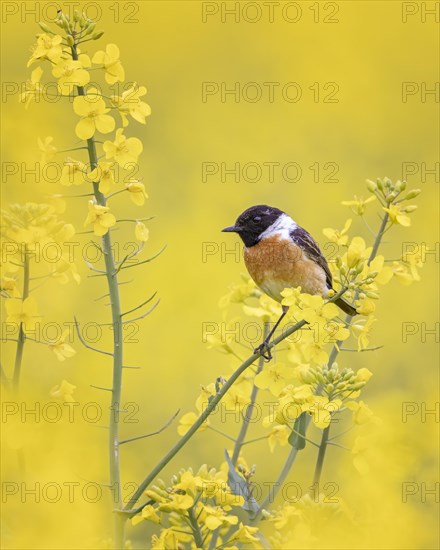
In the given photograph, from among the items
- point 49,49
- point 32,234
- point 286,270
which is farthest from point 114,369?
point 286,270

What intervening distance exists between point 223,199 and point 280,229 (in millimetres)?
3855

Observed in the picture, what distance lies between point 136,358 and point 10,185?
132cm

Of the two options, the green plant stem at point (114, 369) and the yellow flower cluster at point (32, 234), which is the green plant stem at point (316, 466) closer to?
the green plant stem at point (114, 369)

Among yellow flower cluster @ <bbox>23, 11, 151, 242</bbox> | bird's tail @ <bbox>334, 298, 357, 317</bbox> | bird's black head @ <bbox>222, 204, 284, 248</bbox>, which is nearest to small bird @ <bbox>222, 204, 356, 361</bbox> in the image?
bird's black head @ <bbox>222, 204, 284, 248</bbox>

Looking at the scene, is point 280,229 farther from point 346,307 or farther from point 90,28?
point 90,28

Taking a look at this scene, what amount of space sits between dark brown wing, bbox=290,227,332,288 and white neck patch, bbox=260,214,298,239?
0.03 m

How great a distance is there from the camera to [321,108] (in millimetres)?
9547

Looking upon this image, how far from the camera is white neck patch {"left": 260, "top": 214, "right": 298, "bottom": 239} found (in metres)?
4.04

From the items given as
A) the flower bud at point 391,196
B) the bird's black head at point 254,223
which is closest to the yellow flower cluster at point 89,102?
the flower bud at point 391,196

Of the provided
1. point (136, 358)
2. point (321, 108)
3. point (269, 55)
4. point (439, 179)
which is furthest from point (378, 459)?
point (269, 55)

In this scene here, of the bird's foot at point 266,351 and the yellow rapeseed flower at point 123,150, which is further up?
the yellow rapeseed flower at point 123,150

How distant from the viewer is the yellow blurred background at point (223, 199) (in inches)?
126

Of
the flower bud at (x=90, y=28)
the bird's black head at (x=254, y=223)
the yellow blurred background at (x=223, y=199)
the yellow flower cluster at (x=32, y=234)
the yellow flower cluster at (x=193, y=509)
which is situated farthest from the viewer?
the bird's black head at (x=254, y=223)

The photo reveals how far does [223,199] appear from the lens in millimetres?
7898
